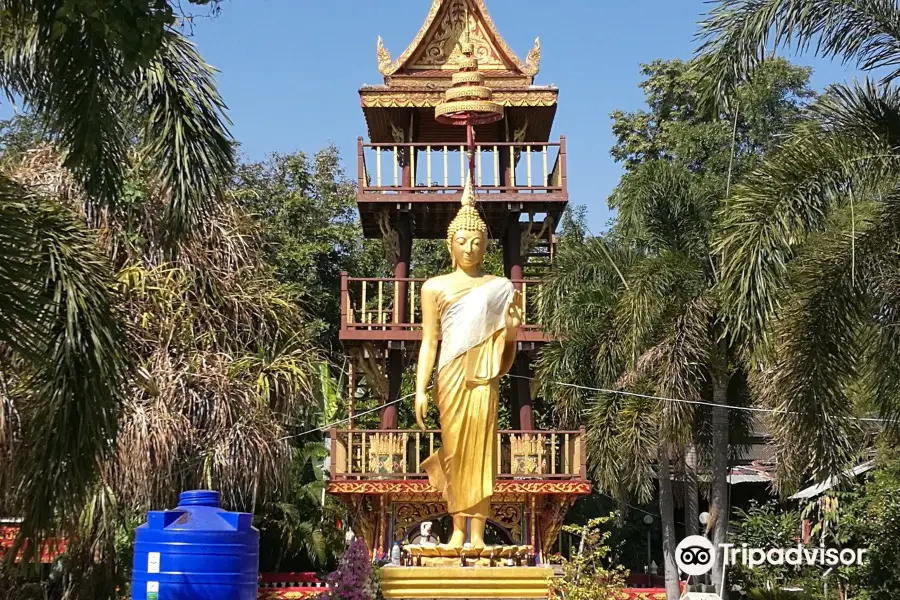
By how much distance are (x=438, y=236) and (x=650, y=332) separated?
729 centimetres

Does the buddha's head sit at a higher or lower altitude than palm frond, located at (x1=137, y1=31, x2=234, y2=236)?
lower

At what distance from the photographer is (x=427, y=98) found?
2028cm

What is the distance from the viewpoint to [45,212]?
9773 mm

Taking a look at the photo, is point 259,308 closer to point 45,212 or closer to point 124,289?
point 124,289

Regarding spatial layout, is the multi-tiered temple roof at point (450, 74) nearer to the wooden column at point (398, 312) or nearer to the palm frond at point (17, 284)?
the wooden column at point (398, 312)

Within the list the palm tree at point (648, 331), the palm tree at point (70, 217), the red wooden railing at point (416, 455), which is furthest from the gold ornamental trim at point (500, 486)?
the palm tree at point (70, 217)

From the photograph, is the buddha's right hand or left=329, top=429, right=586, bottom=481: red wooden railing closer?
the buddha's right hand

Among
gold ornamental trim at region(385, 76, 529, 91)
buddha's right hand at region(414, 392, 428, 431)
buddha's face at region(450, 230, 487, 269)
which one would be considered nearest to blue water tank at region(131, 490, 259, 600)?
buddha's right hand at region(414, 392, 428, 431)

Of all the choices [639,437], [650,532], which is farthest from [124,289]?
[650,532]

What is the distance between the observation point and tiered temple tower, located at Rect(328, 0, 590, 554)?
61.6ft

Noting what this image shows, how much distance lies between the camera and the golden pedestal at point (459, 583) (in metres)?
9.52

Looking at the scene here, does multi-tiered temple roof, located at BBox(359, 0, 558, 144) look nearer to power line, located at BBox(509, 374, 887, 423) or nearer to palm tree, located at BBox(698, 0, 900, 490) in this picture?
power line, located at BBox(509, 374, 887, 423)

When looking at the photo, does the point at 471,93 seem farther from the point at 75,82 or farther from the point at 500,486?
the point at 500,486

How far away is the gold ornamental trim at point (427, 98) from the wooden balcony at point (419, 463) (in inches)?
211
